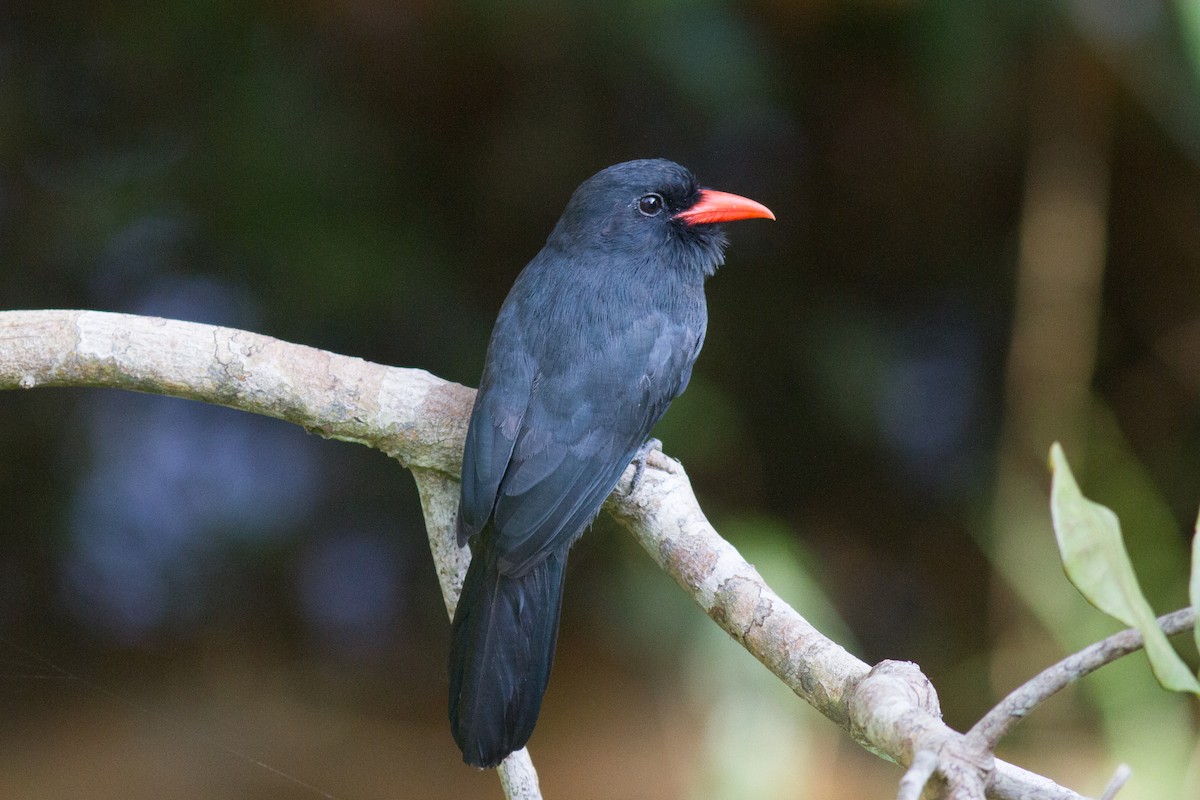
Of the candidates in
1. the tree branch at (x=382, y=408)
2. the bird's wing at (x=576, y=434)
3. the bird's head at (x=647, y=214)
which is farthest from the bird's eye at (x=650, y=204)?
the tree branch at (x=382, y=408)

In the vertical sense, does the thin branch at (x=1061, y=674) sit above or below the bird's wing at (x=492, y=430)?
below

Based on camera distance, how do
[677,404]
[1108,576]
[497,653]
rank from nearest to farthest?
[1108,576], [497,653], [677,404]

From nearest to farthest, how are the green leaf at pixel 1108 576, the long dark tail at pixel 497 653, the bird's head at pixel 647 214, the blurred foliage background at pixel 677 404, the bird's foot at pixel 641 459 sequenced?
the green leaf at pixel 1108 576, the long dark tail at pixel 497 653, the bird's foot at pixel 641 459, the bird's head at pixel 647 214, the blurred foliage background at pixel 677 404

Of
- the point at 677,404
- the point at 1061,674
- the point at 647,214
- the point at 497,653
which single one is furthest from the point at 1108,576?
the point at 677,404

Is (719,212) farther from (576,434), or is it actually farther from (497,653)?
(497,653)

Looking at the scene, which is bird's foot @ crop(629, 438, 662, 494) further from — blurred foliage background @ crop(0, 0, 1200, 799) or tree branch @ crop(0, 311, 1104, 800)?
blurred foliage background @ crop(0, 0, 1200, 799)

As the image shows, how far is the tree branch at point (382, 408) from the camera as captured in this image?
1731 mm

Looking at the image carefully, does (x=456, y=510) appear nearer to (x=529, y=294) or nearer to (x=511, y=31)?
(x=529, y=294)

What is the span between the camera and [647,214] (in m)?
2.50

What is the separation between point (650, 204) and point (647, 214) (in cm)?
2

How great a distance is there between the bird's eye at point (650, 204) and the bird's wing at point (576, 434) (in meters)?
0.29

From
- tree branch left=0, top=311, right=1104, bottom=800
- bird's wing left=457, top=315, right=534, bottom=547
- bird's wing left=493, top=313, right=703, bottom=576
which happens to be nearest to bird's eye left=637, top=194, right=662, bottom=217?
bird's wing left=493, top=313, right=703, bottom=576

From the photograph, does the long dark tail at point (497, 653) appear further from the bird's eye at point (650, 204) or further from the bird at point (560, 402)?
the bird's eye at point (650, 204)

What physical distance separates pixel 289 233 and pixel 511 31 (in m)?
0.93
